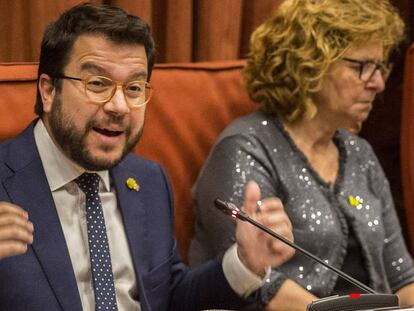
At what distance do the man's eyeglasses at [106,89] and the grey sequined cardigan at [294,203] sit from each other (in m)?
0.42

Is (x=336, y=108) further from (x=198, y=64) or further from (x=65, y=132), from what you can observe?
(x=65, y=132)

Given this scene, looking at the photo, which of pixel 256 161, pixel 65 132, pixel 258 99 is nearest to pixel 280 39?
pixel 258 99

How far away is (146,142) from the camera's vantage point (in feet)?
6.40

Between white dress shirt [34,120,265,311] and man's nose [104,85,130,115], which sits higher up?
man's nose [104,85,130,115]

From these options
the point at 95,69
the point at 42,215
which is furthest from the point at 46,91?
the point at 42,215

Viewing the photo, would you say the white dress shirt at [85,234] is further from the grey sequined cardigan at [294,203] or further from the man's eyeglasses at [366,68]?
the man's eyeglasses at [366,68]

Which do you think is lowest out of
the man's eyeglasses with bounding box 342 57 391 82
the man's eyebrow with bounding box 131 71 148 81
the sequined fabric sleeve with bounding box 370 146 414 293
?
the sequined fabric sleeve with bounding box 370 146 414 293

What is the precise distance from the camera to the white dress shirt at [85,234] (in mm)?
1519

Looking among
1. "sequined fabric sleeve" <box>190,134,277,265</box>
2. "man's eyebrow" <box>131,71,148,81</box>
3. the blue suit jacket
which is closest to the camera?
the blue suit jacket

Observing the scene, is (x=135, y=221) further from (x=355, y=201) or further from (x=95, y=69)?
(x=355, y=201)

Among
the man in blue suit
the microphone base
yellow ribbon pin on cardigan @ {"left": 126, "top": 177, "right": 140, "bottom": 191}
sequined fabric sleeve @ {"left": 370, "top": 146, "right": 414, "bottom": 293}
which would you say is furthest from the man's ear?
sequined fabric sleeve @ {"left": 370, "top": 146, "right": 414, "bottom": 293}

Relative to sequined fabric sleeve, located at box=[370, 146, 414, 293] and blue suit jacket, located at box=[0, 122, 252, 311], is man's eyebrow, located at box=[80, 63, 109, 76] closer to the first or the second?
blue suit jacket, located at box=[0, 122, 252, 311]

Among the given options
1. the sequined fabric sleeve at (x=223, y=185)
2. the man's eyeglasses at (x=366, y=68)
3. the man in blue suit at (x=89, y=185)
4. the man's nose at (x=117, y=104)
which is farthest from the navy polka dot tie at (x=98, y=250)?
the man's eyeglasses at (x=366, y=68)

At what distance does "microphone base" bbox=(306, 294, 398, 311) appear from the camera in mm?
1216
